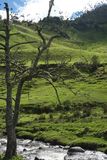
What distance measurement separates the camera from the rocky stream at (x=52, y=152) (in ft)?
170

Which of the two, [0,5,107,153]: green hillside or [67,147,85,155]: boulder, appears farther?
[0,5,107,153]: green hillside

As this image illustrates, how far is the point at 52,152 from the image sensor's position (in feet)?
184

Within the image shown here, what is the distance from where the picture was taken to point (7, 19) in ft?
133

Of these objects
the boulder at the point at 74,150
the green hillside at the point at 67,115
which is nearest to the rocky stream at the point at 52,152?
the boulder at the point at 74,150

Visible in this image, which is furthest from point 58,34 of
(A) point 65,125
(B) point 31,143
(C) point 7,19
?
(A) point 65,125

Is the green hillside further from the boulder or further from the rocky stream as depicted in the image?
the boulder

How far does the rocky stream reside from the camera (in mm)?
51719

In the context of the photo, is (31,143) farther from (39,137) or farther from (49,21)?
(49,21)

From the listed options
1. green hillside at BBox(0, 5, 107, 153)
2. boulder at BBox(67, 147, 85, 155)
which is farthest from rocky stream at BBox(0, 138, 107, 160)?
green hillside at BBox(0, 5, 107, 153)

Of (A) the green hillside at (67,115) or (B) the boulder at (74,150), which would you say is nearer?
(B) the boulder at (74,150)

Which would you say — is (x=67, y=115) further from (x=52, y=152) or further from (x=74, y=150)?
(x=74, y=150)

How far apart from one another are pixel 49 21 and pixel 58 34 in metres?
1.69

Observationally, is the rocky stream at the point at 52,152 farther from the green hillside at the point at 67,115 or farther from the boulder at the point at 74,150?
the green hillside at the point at 67,115

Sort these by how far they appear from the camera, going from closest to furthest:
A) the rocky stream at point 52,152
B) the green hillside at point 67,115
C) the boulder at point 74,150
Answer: the rocky stream at point 52,152 → the boulder at point 74,150 → the green hillside at point 67,115
